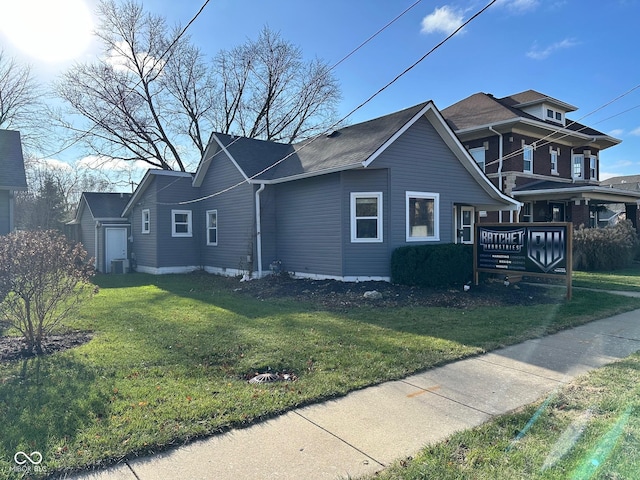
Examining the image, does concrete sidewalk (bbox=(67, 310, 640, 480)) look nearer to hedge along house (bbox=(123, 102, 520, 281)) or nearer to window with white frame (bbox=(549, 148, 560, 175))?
hedge along house (bbox=(123, 102, 520, 281))

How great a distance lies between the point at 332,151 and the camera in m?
13.8

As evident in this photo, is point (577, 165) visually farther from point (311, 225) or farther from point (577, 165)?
point (311, 225)

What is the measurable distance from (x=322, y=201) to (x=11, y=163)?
9.97 metres

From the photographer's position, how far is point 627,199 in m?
24.9

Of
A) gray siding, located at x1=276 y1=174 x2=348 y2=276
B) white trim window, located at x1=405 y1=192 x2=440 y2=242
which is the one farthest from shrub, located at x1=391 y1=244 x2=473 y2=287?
gray siding, located at x1=276 y1=174 x2=348 y2=276

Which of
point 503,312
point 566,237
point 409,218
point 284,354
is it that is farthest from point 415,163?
point 284,354

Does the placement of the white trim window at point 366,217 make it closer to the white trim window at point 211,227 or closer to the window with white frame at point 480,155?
the white trim window at point 211,227

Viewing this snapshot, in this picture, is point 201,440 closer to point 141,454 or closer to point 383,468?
point 141,454

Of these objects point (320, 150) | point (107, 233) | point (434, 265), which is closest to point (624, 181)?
point (320, 150)

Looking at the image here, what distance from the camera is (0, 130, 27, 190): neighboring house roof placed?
1259 centimetres

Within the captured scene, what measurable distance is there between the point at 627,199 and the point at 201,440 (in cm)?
2877

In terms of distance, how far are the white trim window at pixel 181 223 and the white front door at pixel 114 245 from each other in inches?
174

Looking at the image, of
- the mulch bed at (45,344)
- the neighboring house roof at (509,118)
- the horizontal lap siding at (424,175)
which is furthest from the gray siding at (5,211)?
the neighboring house roof at (509,118)

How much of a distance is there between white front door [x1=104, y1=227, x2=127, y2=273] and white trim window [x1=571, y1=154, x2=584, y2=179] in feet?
85.4
